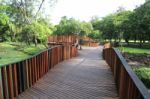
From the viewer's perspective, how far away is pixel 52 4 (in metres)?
22.6

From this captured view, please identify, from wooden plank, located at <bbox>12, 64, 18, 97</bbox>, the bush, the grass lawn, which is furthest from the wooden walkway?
the grass lawn

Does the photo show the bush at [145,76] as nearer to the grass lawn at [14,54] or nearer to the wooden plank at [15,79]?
the wooden plank at [15,79]

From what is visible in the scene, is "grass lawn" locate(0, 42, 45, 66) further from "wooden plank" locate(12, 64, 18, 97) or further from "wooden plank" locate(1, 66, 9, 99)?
"wooden plank" locate(1, 66, 9, 99)

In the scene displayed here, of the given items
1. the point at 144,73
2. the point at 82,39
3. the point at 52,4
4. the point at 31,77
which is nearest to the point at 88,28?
the point at 82,39

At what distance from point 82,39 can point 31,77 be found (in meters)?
23.2

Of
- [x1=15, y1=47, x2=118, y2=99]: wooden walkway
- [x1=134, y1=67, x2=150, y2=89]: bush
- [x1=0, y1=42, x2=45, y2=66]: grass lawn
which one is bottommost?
[x1=134, y1=67, x2=150, y2=89]: bush

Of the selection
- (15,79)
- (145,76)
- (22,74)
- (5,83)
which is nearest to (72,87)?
(22,74)

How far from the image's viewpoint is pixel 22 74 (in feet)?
19.7

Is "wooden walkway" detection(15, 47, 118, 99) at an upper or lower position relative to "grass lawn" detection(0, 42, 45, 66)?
lower

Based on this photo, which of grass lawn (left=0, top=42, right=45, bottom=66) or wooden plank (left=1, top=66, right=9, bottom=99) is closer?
wooden plank (left=1, top=66, right=9, bottom=99)

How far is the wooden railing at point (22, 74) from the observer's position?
202 inches

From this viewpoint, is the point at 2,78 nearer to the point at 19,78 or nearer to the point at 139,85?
the point at 19,78

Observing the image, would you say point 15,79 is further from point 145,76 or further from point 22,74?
point 145,76

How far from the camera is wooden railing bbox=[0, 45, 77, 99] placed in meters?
5.12
